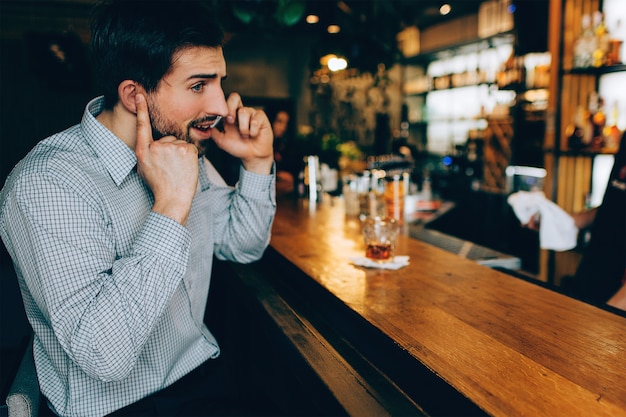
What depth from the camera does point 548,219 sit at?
242cm

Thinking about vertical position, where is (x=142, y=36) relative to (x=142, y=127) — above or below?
above

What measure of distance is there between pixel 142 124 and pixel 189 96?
179 millimetres

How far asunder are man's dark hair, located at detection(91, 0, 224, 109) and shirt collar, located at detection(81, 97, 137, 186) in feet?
0.35

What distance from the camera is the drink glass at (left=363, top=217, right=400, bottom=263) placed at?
69.2 inches

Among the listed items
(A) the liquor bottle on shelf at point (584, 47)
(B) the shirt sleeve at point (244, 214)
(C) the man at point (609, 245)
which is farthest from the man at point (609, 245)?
(B) the shirt sleeve at point (244, 214)

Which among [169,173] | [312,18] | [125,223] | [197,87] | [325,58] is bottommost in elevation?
[125,223]

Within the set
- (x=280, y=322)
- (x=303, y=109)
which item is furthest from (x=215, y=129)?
(x=303, y=109)

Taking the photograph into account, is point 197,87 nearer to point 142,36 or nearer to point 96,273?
point 142,36

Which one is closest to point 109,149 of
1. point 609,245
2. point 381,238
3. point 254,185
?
point 254,185

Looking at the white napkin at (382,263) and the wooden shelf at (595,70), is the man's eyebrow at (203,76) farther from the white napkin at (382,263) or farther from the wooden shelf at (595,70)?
the wooden shelf at (595,70)

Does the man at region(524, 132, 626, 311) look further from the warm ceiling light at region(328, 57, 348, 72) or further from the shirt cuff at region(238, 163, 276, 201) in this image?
the warm ceiling light at region(328, 57, 348, 72)

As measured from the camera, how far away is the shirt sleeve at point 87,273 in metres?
1.06

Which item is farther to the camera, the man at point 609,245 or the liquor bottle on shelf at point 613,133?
the liquor bottle on shelf at point 613,133

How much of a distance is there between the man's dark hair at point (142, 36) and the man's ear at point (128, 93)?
2 cm
